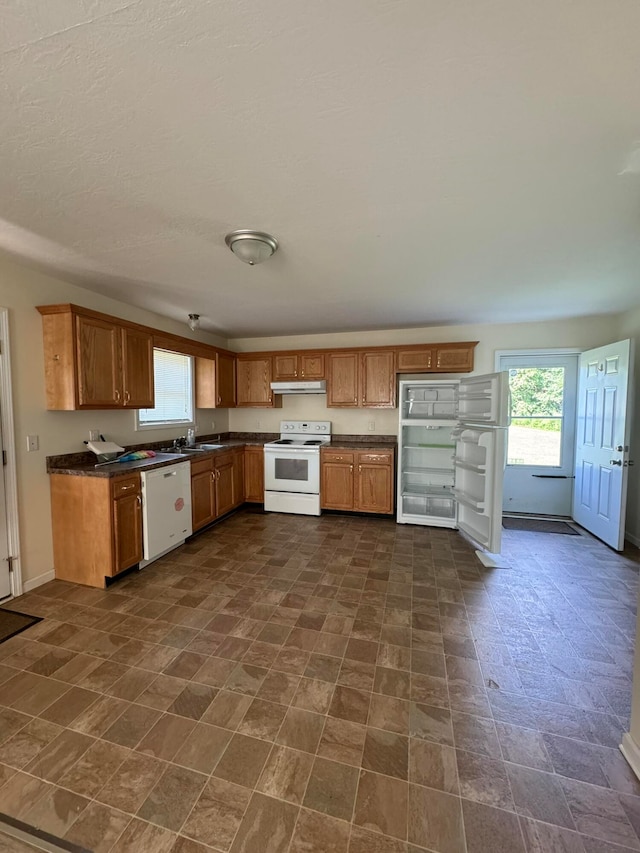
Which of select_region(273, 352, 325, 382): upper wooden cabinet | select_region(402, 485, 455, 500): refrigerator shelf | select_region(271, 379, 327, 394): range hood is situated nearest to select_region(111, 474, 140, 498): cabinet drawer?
select_region(271, 379, 327, 394): range hood

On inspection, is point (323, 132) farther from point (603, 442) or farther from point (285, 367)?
point (603, 442)

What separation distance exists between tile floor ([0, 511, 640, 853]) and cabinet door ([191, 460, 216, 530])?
994 mm

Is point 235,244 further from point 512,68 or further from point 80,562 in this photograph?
point 80,562

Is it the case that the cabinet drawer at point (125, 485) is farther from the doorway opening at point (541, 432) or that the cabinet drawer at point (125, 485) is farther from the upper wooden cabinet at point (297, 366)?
the doorway opening at point (541, 432)

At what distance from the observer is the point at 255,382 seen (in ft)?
17.2

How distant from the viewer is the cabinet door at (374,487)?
4.51 meters

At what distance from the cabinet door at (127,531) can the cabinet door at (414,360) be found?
3398 mm

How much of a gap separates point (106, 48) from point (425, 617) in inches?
124

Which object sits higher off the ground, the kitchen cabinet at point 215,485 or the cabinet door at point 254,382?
the cabinet door at point 254,382

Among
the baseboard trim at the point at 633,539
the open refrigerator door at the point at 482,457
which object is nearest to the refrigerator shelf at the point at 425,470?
the open refrigerator door at the point at 482,457

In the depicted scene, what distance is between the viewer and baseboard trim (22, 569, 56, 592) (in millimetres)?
2775

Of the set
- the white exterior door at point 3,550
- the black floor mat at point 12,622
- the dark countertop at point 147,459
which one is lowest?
the black floor mat at point 12,622

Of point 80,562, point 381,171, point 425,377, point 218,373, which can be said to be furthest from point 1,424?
point 425,377

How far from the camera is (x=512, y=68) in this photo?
1.09 metres
